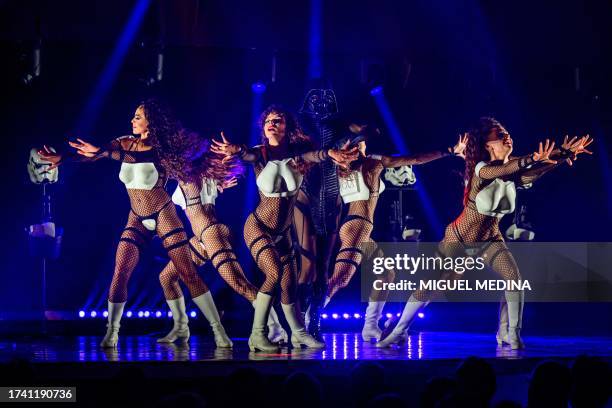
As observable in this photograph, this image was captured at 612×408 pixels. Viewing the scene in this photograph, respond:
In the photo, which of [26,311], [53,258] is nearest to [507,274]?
[53,258]

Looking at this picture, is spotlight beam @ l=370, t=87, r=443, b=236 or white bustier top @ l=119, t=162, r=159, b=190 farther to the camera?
spotlight beam @ l=370, t=87, r=443, b=236

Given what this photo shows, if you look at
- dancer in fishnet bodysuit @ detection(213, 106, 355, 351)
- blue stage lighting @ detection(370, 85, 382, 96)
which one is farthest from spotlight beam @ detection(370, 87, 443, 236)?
dancer in fishnet bodysuit @ detection(213, 106, 355, 351)

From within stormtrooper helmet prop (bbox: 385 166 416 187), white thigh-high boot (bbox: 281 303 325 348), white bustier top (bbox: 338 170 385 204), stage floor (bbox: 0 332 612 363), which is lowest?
stage floor (bbox: 0 332 612 363)

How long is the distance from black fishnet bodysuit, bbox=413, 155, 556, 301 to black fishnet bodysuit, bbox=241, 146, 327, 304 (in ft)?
4.07

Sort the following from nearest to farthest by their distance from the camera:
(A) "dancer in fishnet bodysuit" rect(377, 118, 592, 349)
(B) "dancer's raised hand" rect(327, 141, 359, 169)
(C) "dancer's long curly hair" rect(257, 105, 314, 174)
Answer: (B) "dancer's raised hand" rect(327, 141, 359, 169)
(C) "dancer's long curly hair" rect(257, 105, 314, 174)
(A) "dancer in fishnet bodysuit" rect(377, 118, 592, 349)

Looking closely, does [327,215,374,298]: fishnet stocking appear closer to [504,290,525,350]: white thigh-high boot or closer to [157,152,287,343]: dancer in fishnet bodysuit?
[157,152,287,343]: dancer in fishnet bodysuit

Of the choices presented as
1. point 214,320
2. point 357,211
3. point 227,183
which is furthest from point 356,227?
point 214,320

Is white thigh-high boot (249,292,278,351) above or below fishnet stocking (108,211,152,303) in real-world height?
below

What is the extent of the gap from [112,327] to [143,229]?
2.96 feet

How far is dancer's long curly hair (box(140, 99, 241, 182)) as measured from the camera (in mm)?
7828

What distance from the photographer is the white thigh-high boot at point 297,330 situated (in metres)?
7.58

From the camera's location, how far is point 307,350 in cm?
734

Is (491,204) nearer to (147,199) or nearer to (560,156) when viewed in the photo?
(560,156)

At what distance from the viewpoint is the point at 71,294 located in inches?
383
